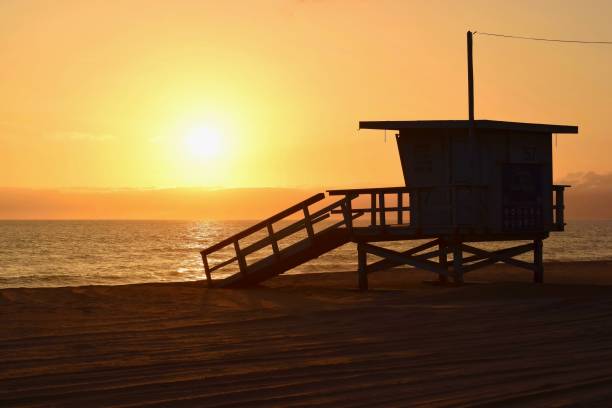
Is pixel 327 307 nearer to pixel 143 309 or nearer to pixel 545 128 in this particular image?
pixel 143 309

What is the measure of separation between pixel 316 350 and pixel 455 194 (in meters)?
9.97

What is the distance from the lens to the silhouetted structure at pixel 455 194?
19.7m

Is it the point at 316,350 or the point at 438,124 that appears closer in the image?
the point at 316,350

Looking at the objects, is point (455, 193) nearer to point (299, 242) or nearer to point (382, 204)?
point (382, 204)

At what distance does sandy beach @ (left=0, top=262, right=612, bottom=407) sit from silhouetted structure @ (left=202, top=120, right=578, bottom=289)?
9.60 ft

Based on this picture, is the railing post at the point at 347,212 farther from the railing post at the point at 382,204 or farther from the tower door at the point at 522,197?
the tower door at the point at 522,197

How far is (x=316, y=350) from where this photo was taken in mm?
9953

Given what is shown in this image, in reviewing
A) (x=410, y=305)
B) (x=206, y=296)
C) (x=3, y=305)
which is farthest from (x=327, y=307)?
(x=3, y=305)

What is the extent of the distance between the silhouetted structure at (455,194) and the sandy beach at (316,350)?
115 inches

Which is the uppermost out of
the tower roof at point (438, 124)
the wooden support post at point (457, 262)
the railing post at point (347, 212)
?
the tower roof at point (438, 124)

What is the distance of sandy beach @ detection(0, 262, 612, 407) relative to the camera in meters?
7.54

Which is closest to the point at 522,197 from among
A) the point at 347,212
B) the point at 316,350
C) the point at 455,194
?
the point at 455,194

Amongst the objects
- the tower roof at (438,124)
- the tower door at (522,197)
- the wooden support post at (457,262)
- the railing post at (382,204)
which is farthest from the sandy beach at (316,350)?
the tower roof at (438,124)

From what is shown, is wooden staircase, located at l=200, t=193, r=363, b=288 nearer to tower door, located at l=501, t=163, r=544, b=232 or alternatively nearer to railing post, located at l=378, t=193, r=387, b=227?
railing post, located at l=378, t=193, r=387, b=227
